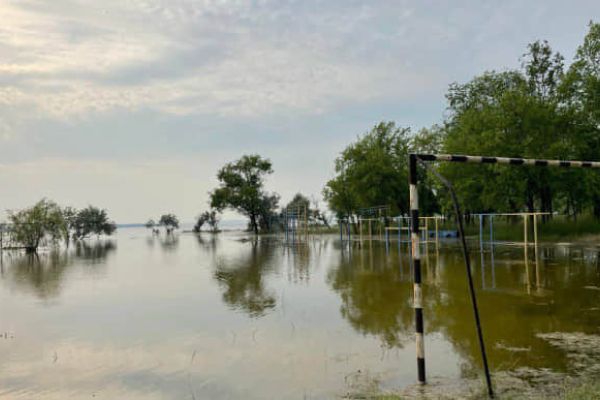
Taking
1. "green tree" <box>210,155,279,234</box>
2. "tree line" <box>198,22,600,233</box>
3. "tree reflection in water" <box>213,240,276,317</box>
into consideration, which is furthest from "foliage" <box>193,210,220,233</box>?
"tree reflection in water" <box>213,240,276,317</box>

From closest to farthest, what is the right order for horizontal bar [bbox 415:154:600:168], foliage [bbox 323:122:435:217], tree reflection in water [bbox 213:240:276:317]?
horizontal bar [bbox 415:154:600:168] → tree reflection in water [bbox 213:240:276:317] → foliage [bbox 323:122:435:217]

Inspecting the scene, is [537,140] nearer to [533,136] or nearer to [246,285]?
[533,136]

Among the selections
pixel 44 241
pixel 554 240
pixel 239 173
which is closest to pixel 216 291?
pixel 554 240

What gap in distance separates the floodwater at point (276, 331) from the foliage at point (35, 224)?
19.3 m

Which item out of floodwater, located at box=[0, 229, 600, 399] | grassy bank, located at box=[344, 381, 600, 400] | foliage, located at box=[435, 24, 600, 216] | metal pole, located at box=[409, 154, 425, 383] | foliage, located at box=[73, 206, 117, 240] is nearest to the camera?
grassy bank, located at box=[344, 381, 600, 400]

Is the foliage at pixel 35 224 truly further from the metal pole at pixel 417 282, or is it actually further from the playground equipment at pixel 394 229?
the metal pole at pixel 417 282

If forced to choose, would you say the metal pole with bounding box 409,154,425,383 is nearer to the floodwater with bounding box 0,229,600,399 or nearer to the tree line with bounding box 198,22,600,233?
the floodwater with bounding box 0,229,600,399

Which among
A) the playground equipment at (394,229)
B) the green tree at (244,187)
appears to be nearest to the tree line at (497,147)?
the playground equipment at (394,229)

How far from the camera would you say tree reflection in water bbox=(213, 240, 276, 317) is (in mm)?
10396

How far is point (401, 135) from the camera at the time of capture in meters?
40.6

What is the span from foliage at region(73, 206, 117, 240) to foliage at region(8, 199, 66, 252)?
1917 cm

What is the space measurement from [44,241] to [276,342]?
31.9 meters

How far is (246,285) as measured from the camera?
1350 cm

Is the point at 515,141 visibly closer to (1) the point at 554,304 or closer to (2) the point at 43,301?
(1) the point at 554,304
